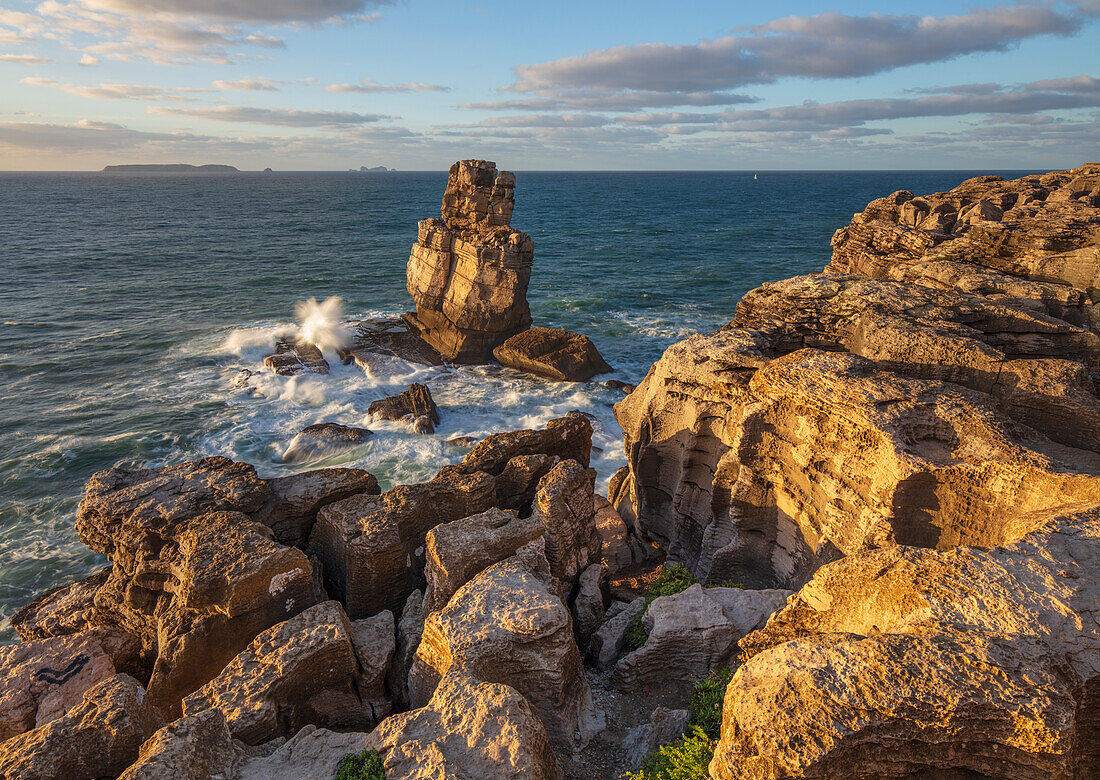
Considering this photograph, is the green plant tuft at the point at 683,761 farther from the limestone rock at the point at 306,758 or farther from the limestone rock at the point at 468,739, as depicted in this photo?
the limestone rock at the point at 306,758

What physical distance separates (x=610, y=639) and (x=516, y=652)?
3383mm

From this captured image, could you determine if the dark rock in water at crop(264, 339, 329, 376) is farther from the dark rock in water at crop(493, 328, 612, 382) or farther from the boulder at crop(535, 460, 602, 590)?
the boulder at crop(535, 460, 602, 590)

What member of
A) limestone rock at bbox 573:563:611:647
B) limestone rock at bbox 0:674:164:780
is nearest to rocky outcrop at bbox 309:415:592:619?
limestone rock at bbox 573:563:611:647

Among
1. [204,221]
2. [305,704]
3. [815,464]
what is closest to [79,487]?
[305,704]

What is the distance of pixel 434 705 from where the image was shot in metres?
8.47

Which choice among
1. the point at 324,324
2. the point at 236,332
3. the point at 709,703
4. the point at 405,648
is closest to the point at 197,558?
the point at 405,648

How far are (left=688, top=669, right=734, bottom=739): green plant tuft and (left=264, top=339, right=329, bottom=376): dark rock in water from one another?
31.2m

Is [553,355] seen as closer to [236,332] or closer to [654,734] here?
[236,332]

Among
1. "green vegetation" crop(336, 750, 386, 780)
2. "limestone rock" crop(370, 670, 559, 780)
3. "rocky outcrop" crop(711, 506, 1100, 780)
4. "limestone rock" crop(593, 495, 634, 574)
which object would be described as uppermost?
"rocky outcrop" crop(711, 506, 1100, 780)

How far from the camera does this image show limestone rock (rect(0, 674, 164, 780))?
7855 millimetres

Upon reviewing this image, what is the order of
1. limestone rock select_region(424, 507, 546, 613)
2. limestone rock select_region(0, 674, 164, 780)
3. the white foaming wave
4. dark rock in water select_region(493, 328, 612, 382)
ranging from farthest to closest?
1. the white foaming wave
2. dark rock in water select_region(493, 328, 612, 382)
3. limestone rock select_region(424, 507, 546, 613)
4. limestone rock select_region(0, 674, 164, 780)

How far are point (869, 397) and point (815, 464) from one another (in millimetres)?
2048

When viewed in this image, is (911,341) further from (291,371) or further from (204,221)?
(204,221)

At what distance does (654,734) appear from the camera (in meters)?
9.64
